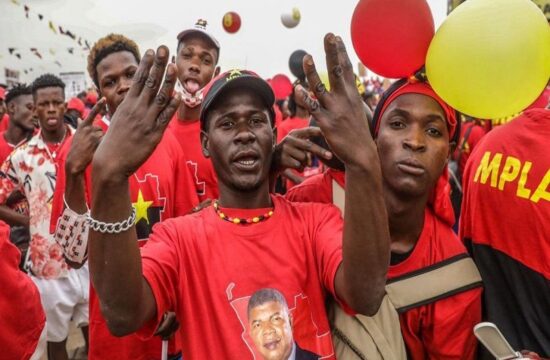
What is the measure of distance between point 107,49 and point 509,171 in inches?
81.8

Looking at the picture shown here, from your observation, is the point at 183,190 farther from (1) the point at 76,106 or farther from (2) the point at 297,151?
(1) the point at 76,106

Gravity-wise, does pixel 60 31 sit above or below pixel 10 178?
above

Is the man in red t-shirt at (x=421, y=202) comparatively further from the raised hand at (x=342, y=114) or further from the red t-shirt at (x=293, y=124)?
the red t-shirt at (x=293, y=124)

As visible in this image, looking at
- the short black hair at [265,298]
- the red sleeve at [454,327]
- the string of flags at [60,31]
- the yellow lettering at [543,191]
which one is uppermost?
the string of flags at [60,31]

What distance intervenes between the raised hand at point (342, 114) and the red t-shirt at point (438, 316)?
2.47 feet

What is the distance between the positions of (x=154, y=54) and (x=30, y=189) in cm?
298

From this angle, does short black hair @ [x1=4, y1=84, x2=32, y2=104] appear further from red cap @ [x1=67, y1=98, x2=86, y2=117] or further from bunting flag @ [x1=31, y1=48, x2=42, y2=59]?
bunting flag @ [x1=31, y1=48, x2=42, y2=59]

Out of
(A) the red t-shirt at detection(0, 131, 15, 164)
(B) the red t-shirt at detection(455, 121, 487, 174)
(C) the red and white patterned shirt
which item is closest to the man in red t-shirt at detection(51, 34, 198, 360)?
(C) the red and white patterned shirt

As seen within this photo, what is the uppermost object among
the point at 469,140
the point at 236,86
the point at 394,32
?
the point at 394,32

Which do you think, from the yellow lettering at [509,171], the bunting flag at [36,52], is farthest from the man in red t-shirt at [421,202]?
the bunting flag at [36,52]

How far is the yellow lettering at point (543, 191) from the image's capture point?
1.88 m

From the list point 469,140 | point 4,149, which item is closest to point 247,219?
point 469,140

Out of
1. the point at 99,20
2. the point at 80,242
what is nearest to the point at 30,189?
the point at 80,242

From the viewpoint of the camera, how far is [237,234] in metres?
1.72
